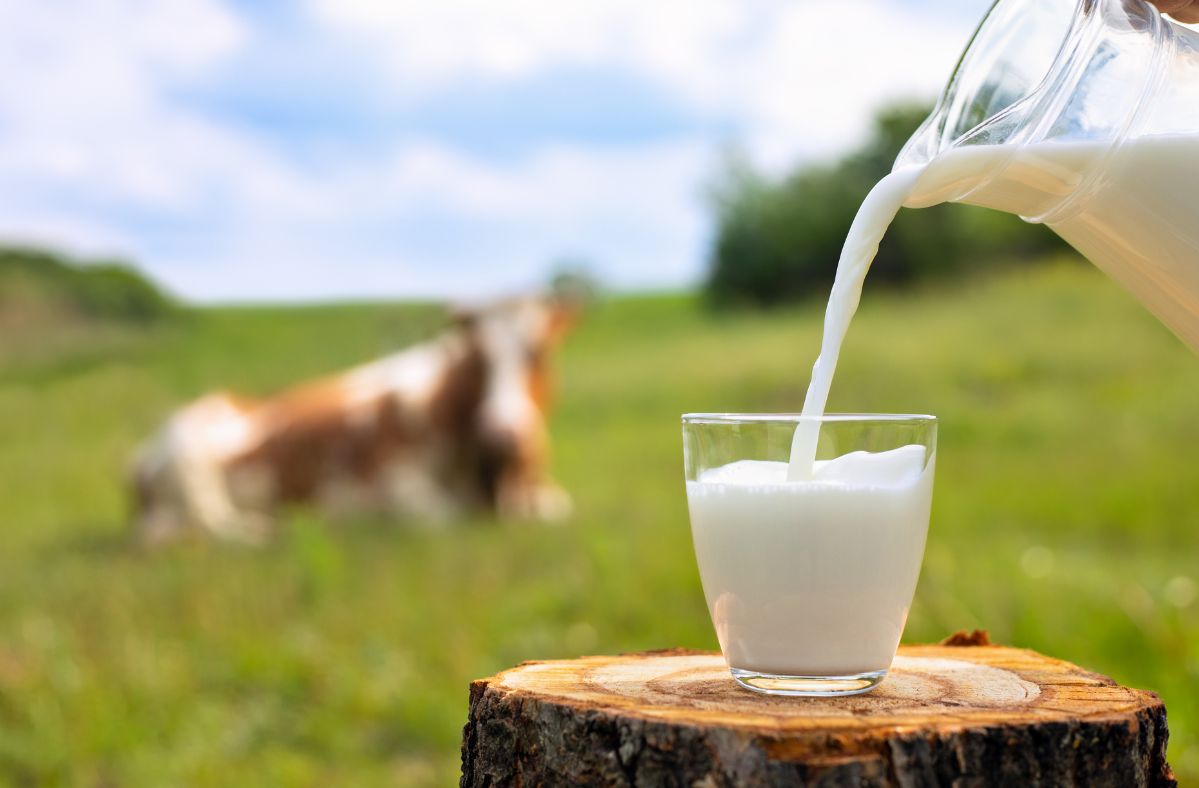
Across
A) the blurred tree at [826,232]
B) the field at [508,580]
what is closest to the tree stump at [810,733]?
the field at [508,580]

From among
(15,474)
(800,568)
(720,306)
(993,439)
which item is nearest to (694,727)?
(800,568)

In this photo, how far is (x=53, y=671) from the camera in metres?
4.82

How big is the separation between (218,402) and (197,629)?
3.52 metres

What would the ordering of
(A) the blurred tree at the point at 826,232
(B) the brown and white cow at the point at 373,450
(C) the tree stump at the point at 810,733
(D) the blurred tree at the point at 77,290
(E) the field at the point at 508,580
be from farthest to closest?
(A) the blurred tree at the point at 826,232
(D) the blurred tree at the point at 77,290
(B) the brown and white cow at the point at 373,450
(E) the field at the point at 508,580
(C) the tree stump at the point at 810,733

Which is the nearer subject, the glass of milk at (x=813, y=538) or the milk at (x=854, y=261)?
the glass of milk at (x=813, y=538)

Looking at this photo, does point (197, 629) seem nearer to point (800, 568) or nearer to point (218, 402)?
point (218, 402)

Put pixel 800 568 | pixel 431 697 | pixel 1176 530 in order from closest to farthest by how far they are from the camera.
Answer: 1. pixel 800 568
2. pixel 431 697
3. pixel 1176 530

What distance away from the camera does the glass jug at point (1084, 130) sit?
76.7 inches

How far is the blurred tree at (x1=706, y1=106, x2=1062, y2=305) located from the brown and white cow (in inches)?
631

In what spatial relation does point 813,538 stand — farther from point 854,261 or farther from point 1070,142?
point 1070,142

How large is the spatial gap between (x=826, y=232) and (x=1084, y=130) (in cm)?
2404

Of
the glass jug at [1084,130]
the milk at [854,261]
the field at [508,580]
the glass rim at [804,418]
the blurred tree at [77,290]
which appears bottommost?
the field at [508,580]

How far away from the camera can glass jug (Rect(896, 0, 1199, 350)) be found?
1.95m

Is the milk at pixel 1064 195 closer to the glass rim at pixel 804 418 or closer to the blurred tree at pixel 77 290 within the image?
the glass rim at pixel 804 418
